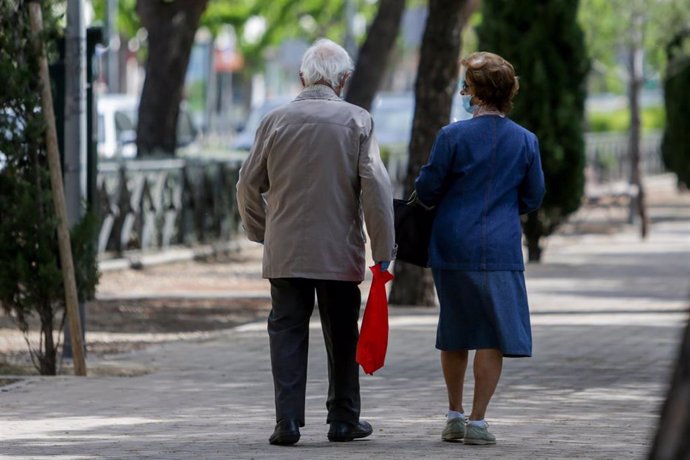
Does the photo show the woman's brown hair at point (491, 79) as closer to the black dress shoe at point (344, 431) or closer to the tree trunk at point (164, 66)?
the black dress shoe at point (344, 431)

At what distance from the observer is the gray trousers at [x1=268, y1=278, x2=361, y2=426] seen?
6.86 meters

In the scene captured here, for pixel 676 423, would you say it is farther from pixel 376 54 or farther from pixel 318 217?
pixel 376 54

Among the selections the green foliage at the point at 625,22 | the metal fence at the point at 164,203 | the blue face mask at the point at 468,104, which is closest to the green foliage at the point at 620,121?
the green foliage at the point at 625,22

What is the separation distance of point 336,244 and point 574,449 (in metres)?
1.26

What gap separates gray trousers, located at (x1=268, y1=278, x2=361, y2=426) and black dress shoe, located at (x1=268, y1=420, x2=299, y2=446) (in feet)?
0.09

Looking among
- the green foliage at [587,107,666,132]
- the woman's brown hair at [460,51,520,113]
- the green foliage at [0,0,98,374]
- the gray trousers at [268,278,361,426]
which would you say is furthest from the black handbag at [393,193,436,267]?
the green foliage at [587,107,666,132]

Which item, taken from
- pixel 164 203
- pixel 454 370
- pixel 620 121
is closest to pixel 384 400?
pixel 454 370

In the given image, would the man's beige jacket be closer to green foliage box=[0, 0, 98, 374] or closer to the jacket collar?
the jacket collar

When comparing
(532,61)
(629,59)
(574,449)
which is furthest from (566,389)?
(629,59)

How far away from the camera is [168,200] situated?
1959 cm

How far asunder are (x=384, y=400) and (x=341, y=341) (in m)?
1.81

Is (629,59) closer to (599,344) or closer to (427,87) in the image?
(427,87)

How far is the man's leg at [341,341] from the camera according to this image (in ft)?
22.5

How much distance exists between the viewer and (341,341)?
6922 millimetres
